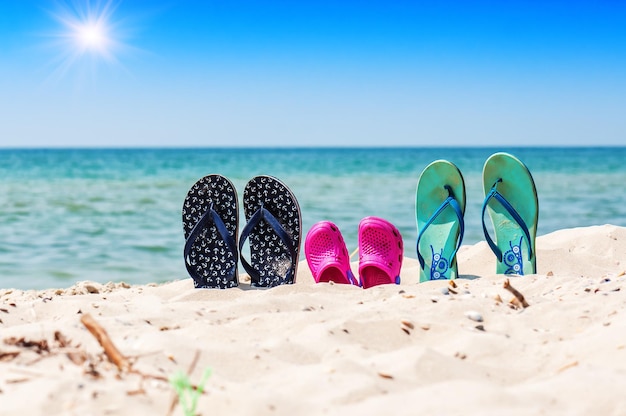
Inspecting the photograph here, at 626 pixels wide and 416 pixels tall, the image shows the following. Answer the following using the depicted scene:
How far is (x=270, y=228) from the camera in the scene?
3.09 meters

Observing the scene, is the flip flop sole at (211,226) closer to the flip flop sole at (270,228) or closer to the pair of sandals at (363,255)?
the flip flop sole at (270,228)

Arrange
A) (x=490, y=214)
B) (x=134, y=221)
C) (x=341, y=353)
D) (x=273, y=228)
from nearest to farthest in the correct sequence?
1. (x=341, y=353)
2. (x=273, y=228)
3. (x=490, y=214)
4. (x=134, y=221)

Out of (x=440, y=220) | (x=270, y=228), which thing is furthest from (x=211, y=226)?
(x=440, y=220)

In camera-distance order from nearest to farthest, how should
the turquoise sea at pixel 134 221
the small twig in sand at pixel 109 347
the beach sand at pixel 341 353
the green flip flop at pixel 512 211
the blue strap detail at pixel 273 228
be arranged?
the beach sand at pixel 341 353
the small twig in sand at pixel 109 347
the blue strap detail at pixel 273 228
the green flip flop at pixel 512 211
the turquoise sea at pixel 134 221

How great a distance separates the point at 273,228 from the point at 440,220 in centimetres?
90

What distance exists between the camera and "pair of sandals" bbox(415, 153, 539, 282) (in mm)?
3072

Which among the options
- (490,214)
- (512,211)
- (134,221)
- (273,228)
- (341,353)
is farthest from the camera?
(134,221)

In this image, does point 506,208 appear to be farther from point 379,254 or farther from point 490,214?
point 379,254

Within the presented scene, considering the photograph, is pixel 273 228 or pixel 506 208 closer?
pixel 273 228

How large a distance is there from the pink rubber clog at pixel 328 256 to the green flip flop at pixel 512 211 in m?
0.71

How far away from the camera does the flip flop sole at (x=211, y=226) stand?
9.79 ft

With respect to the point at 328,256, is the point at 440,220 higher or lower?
higher

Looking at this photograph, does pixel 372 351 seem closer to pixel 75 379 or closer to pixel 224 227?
pixel 75 379

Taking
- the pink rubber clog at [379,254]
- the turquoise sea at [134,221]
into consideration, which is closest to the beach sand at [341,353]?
the pink rubber clog at [379,254]
